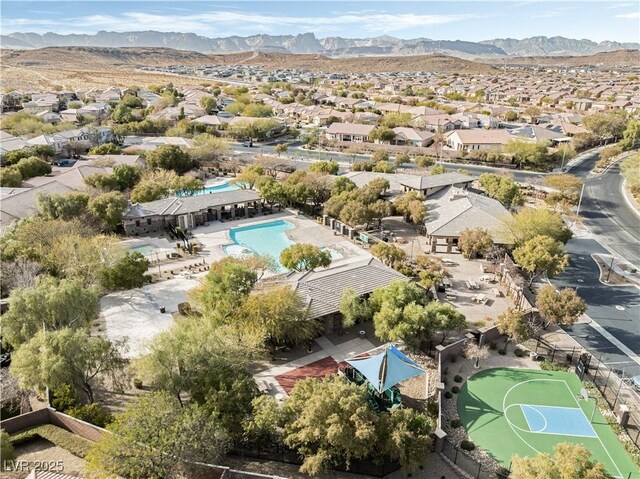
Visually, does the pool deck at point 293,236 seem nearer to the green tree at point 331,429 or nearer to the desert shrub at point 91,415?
the desert shrub at point 91,415

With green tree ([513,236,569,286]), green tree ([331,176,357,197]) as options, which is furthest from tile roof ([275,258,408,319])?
green tree ([331,176,357,197])

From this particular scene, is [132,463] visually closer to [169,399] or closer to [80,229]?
[169,399]

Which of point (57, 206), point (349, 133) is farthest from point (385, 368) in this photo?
point (349, 133)

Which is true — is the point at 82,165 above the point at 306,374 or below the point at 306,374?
above

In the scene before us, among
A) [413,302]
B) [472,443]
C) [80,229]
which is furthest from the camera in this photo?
[80,229]

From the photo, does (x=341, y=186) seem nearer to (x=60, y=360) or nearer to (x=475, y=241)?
(x=475, y=241)

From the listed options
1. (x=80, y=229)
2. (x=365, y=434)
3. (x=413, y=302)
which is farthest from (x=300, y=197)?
(x=365, y=434)
